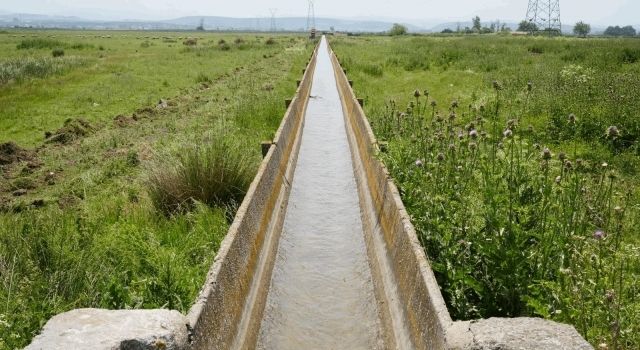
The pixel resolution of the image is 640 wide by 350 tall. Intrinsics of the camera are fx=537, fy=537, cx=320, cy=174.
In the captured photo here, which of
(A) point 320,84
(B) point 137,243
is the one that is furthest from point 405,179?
(A) point 320,84

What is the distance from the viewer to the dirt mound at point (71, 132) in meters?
13.4

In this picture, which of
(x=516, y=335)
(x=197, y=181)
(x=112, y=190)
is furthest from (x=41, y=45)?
(x=516, y=335)

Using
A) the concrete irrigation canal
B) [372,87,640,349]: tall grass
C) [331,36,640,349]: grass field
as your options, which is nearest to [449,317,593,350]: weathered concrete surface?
the concrete irrigation canal

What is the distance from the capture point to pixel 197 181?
7246mm

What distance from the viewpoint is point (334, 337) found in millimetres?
4891

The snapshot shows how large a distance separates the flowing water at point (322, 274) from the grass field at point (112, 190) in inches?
34.2

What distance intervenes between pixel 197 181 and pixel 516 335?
17.1 ft

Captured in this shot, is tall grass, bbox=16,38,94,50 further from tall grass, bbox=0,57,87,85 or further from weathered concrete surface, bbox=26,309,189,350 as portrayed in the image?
weathered concrete surface, bbox=26,309,189,350

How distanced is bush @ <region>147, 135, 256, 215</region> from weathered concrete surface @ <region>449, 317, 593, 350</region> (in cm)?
456

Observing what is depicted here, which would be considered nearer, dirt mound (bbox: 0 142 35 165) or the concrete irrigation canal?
the concrete irrigation canal

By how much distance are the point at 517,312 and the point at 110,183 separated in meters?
7.49

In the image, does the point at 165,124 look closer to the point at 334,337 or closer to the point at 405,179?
the point at 405,179

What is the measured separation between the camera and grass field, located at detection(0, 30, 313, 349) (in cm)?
447

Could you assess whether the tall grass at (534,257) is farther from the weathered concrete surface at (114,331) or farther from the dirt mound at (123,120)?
the dirt mound at (123,120)
